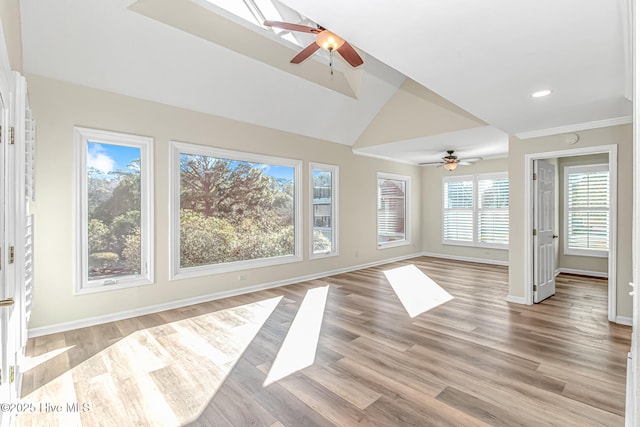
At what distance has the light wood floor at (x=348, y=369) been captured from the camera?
2061mm

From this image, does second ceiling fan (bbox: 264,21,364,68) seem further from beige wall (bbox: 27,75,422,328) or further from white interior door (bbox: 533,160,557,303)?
white interior door (bbox: 533,160,557,303)

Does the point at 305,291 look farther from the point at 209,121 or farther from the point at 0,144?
the point at 0,144

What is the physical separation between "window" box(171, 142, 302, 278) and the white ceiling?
698 millimetres

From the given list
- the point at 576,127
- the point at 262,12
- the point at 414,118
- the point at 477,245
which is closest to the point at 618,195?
the point at 576,127

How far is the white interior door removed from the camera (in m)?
4.45

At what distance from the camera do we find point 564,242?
6.49 m

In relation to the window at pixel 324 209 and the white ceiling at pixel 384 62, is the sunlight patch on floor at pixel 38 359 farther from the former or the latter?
the window at pixel 324 209

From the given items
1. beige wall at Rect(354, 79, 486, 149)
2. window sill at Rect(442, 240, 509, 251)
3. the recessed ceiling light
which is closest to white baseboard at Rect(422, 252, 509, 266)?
window sill at Rect(442, 240, 509, 251)

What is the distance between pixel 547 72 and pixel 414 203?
6.20 m

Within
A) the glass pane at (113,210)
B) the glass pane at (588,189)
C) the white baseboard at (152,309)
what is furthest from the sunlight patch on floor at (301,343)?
the glass pane at (588,189)

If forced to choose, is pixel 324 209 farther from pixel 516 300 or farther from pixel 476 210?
pixel 476 210

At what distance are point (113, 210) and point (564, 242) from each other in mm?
8087

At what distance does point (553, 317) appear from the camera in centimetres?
387

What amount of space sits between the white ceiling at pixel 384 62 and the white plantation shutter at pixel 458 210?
2.33m
